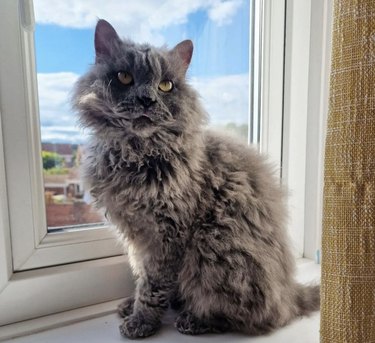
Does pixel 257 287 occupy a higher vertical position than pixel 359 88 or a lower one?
lower

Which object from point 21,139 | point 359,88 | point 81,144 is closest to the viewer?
point 359,88

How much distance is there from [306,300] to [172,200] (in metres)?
0.44

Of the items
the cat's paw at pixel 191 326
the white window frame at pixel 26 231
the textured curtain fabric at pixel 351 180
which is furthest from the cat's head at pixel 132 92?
the cat's paw at pixel 191 326

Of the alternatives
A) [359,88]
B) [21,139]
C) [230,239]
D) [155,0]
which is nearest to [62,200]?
[21,139]

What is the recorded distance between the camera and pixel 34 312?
0.80 meters

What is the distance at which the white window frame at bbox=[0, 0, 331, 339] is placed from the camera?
0.75 metres

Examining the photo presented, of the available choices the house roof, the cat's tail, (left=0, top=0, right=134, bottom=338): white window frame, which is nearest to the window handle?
(left=0, top=0, right=134, bottom=338): white window frame

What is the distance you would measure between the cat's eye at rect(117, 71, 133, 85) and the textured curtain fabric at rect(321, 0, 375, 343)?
0.38 meters

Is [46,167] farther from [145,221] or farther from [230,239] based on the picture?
[230,239]

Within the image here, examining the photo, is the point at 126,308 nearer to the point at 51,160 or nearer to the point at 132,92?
the point at 51,160

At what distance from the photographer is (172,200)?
0.69 metres

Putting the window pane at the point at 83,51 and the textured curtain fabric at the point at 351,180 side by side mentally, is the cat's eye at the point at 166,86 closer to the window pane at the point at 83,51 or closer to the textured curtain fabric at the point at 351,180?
the window pane at the point at 83,51

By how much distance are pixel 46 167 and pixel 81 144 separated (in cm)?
11

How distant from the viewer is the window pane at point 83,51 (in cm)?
85
